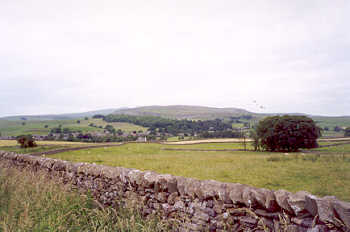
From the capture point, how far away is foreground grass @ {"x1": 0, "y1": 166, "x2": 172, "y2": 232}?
4.21 metres

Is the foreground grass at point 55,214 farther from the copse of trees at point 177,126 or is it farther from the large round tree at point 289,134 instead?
the copse of trees at point 177,126

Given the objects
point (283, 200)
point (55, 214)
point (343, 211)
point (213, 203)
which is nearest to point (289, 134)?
point (213, 203)

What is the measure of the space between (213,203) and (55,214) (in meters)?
3.56

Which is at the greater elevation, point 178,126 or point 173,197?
point 173,197

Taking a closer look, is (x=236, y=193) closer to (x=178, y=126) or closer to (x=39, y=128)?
(x=178, y=126)

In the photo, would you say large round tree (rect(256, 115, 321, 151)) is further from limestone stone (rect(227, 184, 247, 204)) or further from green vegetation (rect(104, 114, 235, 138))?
green vegetation (rect(104, 114, 235, 138))

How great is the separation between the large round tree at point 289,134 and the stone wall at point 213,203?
33.5 meters

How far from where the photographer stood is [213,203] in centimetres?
412

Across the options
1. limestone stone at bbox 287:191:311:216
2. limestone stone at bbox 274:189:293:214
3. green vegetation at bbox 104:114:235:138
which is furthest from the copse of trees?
limestone stone at bbox 287:191:311:216

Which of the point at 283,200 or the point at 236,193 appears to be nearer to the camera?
the point at 283,200

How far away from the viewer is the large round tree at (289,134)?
34.0 meters

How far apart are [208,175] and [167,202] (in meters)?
7.74

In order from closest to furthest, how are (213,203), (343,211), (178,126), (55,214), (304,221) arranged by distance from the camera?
(343,211) < (304,221) < (213,203) < (55,214) < (178,126)

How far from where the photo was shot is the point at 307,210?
3.04 metres
